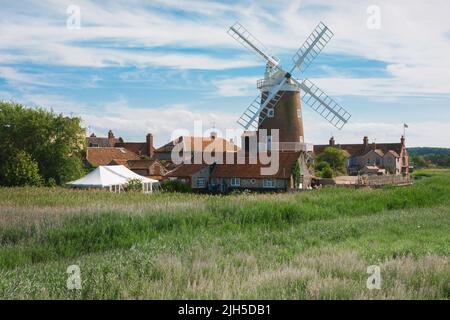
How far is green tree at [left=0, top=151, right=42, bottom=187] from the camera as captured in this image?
37.9 metres

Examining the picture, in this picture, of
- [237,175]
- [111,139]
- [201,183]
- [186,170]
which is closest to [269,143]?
[237,175]

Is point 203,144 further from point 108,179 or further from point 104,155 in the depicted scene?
point 108,179

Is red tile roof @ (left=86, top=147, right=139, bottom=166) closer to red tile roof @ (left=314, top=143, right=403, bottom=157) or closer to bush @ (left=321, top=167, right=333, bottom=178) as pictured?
bush @ (left=321, top=167, right=333, bottom=178)

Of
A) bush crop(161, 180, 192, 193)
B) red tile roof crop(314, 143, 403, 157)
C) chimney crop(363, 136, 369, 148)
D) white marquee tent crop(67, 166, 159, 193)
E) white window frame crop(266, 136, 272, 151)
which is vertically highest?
chimney crop(363, 136, 369, 148)

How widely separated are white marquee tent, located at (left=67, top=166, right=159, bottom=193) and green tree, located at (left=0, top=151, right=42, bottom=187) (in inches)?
198

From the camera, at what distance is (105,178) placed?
34906 mm

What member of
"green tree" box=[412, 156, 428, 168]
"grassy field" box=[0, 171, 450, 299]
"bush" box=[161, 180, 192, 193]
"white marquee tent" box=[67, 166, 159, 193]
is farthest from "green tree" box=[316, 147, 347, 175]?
"green tree" box=[412, 156, 428, 168]

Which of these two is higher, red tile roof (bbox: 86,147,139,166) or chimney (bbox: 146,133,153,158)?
chimney (bbox: 146,133,153,158)

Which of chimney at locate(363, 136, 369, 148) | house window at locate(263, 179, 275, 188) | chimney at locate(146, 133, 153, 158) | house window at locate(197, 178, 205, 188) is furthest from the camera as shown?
chimney at locate(363, 136, 369, 148)
